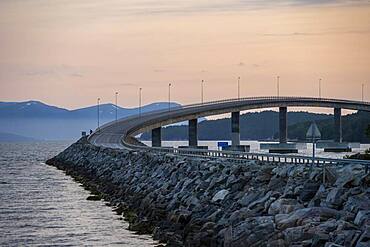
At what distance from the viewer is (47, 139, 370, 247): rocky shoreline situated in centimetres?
2141

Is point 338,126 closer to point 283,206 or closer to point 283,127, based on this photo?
point 283,127

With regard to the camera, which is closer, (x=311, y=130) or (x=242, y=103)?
(x=311, y=130)

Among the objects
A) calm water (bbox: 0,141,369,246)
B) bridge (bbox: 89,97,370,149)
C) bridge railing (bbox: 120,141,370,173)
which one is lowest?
calm water (bbox: 0,141,369,246)

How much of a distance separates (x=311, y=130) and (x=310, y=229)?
8.65 m

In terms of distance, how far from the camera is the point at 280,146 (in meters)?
117

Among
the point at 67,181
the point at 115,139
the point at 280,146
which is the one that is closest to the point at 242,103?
the point at 280,146

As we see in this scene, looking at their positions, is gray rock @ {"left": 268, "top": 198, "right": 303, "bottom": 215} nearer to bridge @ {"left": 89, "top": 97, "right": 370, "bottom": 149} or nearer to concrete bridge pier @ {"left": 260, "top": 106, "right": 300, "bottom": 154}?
bridge @ {"left": 89, "top": 97, "right": 370, "bottom": 149}

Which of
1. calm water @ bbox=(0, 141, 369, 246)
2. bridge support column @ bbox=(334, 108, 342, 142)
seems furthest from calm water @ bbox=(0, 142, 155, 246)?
bridge support column @ bbox=(334, 108, 342, 142)

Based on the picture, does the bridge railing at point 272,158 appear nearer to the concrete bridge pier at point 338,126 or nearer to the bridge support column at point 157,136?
the bridge support column at point 157,136

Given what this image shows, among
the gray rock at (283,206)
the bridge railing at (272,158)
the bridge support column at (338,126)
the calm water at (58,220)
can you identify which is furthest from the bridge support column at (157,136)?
the gray rock at (283,206)

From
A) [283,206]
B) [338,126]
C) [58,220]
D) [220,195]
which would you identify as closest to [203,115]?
[338,126]

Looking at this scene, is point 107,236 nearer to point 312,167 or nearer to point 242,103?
point 312,167

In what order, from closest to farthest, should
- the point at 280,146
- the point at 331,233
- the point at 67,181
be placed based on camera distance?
the point at 331,233, the point at 67,181, the point at 280,146

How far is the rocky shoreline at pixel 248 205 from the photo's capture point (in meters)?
21.4
